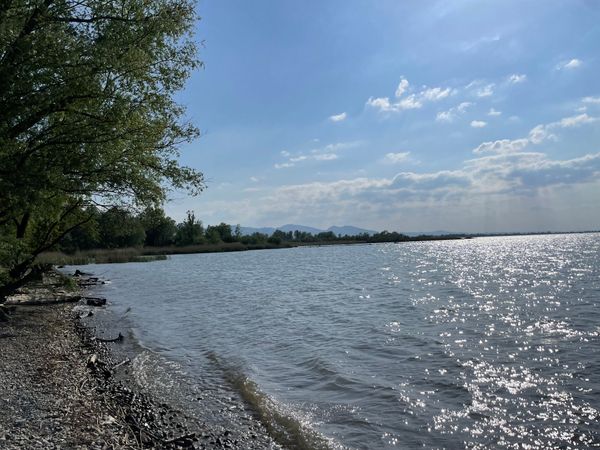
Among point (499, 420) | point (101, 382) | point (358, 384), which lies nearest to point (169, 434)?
point (101, 382)

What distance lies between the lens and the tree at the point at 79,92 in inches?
378

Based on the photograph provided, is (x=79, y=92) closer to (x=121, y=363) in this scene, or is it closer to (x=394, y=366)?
(x=121, y=363)

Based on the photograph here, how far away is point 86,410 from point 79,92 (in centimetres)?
697

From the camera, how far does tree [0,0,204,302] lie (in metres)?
9.60

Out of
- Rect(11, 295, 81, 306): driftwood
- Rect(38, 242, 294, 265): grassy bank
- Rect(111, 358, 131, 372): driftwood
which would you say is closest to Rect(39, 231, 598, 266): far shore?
Rect(38, 242, 294, 265): grassy bank

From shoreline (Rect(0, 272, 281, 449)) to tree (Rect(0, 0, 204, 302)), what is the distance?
4.26 metres

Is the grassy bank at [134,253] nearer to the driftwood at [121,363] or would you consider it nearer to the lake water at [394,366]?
the lake water at [394,366]

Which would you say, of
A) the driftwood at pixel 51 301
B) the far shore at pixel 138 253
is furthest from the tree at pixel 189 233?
the driftwood at pixel 51 301

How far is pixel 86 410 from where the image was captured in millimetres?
10008

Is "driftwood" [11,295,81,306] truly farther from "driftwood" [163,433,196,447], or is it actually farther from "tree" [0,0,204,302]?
"driftwood" [163,433,196,447]

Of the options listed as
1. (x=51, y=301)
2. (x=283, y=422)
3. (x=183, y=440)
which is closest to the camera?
(x=183, y=440)

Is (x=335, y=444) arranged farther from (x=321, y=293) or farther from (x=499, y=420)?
(x=321, y=293)

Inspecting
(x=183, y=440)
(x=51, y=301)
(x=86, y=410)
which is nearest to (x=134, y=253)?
(x=51, y=301)

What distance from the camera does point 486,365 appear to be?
14625 millimetres
